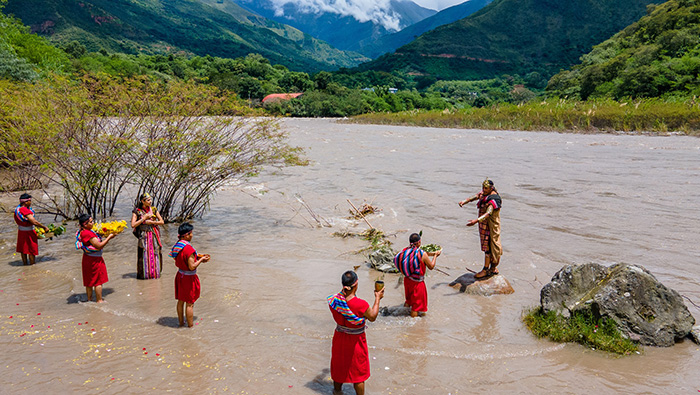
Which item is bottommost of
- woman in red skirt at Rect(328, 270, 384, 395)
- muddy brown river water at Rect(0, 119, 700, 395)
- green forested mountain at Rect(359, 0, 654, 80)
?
muddy brown river water at Rect(0, 119, 700, 395)

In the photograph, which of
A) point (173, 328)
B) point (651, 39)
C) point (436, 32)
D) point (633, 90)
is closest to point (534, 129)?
point (633, 90)

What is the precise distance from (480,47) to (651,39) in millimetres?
130374

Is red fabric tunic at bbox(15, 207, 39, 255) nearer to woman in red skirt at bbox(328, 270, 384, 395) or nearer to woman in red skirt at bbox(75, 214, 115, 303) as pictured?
woman in red skirt at bbox(75, 214, 115, 303)

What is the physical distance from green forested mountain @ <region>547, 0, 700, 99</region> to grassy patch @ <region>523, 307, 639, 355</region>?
39365 millimetres

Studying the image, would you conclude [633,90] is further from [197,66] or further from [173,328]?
[197,66]

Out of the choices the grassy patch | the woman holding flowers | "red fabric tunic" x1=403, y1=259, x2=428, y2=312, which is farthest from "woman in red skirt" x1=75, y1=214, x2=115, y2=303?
the grassy patch

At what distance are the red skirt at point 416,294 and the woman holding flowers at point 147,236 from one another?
429cm

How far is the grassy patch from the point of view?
6.02m

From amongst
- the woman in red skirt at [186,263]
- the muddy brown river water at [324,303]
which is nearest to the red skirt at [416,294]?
the muddy brown river water at [324,303]

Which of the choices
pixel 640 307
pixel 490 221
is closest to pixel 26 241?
pixel 490 221

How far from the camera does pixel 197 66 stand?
4769 inches

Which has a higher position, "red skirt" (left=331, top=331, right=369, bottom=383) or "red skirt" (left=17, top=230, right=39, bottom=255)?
"red skirt" (left=17, top=230, right=39, bottom=255)

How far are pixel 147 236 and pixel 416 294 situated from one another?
4.74 metres

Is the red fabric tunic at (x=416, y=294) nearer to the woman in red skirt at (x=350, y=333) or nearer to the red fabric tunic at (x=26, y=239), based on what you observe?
the woman in red skirt at (x=350, y=333)
